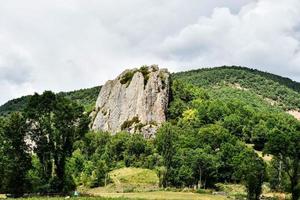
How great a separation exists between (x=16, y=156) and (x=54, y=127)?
802cm

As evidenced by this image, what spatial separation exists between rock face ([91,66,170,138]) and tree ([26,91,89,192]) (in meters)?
85.7

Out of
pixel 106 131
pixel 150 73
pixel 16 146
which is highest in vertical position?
pixel 150 73

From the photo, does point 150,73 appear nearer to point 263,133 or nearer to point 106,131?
point 106,131

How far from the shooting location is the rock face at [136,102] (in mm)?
179500

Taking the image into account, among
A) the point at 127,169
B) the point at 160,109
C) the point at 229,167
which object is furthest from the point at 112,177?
the point at 160,109

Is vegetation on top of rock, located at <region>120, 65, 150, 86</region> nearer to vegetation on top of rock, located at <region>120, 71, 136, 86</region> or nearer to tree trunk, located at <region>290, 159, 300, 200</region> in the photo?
vegetation on top of rock, located at <region>120, 71, 136, 86</region>

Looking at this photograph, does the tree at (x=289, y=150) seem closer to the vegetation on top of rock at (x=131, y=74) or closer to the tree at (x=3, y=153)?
the tree at (x=3, y=153)

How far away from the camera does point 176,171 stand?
405 ft

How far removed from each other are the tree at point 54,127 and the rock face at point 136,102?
281ft

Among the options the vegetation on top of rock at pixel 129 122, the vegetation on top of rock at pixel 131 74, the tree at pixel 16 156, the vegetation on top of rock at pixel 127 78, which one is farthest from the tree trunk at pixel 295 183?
the vegetation on top of rock at pixel 127 78

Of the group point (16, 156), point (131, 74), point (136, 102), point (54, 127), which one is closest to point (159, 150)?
point (136, 102)

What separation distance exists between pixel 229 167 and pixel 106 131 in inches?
2403

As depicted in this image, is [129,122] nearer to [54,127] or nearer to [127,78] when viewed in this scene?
[127,78]

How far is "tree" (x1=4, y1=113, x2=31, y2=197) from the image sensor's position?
273ft
